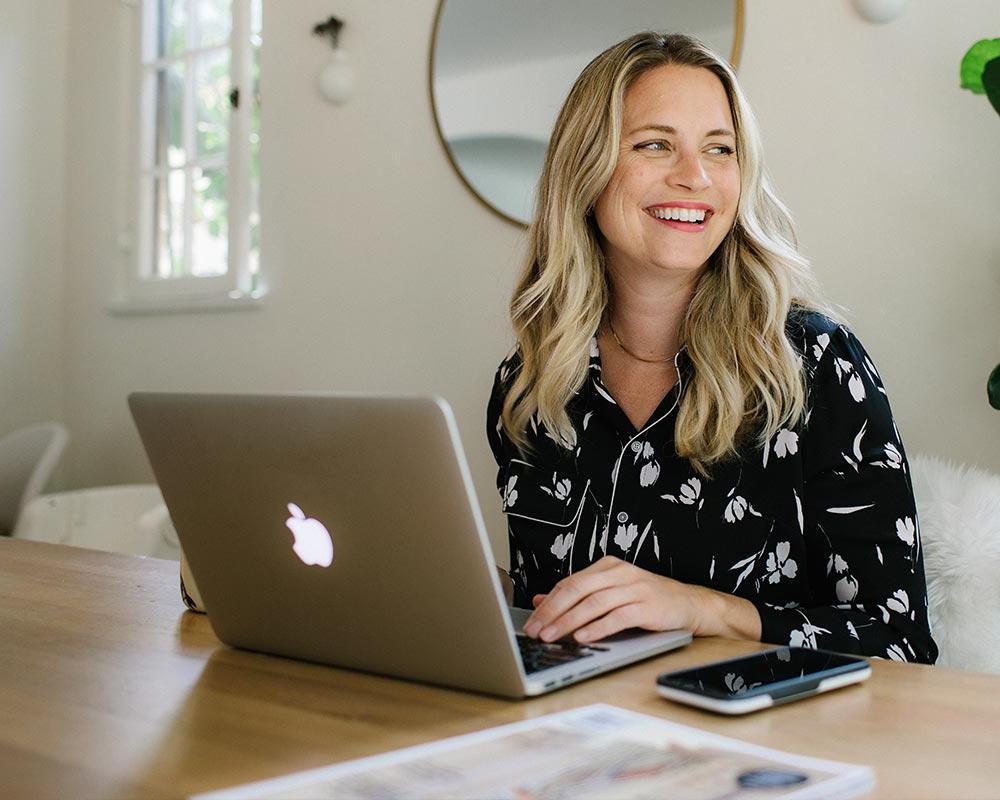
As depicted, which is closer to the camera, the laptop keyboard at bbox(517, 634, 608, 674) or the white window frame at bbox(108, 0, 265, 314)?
the laptop keyboard at bbox(517, 634, 608, 674)

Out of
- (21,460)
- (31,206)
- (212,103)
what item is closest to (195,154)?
(212,103)

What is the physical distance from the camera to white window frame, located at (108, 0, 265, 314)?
3.48 metres

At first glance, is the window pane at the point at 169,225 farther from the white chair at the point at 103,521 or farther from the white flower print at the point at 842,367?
the white flower print at the point at 842,367

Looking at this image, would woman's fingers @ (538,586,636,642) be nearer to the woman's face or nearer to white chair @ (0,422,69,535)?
the woman's face

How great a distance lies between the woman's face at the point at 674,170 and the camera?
63.7 inches

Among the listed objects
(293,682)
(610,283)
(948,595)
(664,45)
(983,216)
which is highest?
(664,45)

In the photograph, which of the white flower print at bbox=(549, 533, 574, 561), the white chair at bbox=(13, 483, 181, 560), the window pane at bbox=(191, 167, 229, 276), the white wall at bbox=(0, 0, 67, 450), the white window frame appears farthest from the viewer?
the white wall at bbox=(0, 0, 67, 450)

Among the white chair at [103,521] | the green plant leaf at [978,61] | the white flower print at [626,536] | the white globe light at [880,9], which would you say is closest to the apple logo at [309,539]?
the white flower print at [626,536]

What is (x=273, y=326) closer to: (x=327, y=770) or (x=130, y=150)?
(x=130, y=150)

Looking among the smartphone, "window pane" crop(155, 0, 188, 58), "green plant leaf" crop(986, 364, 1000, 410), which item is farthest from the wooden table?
"window pane" crop(155, 0, 188, 58)

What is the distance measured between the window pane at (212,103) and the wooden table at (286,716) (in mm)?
2754

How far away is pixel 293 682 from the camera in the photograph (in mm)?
943

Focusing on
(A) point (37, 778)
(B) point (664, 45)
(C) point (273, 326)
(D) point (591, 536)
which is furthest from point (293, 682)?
(C) point (273, 326)

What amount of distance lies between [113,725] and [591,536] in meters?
0.84
